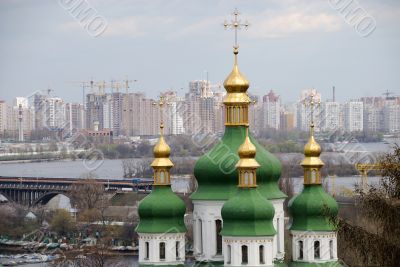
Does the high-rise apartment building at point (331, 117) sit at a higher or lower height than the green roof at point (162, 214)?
higher

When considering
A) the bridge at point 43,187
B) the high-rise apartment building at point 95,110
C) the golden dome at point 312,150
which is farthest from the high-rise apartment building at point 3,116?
the golden dome at point 312,150

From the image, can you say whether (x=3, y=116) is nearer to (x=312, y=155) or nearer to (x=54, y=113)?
(x=54, y=113)

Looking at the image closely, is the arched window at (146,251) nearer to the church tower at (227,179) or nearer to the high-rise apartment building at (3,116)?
the church tower at (227,179)

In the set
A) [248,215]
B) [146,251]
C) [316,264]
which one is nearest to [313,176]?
[316,264]

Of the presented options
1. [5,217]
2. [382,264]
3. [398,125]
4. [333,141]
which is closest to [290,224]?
[382,264]

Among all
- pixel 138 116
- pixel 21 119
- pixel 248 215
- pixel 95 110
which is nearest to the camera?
pixel 248 215

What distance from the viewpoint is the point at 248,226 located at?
45.9ft

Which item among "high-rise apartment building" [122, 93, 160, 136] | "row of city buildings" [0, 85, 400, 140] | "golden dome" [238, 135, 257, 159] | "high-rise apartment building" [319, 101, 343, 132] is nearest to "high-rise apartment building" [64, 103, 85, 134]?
"row of city buildings" [0, 85, 400, 140]

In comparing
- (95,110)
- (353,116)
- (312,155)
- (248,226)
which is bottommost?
(248,226)

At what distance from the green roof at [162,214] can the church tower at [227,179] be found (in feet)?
0.61

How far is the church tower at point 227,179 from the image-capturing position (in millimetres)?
14781

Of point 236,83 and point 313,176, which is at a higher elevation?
point 236,83

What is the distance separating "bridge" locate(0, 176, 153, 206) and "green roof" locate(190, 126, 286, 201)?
32.3m

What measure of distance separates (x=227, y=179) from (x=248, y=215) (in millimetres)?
951
